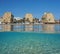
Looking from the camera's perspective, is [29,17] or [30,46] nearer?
[30,46]

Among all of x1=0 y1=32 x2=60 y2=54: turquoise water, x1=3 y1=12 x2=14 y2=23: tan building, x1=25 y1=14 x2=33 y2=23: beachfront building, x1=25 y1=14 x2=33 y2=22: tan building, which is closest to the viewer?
x1=0 y1=32 x2=60 y2=54: turquoise water

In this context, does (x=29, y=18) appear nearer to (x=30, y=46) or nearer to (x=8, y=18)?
(x=8, y=18)

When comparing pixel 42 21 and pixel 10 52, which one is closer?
pixel 10 52

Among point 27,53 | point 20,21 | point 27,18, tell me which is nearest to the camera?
point 27,53

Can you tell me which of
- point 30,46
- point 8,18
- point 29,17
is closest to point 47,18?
point 29,17

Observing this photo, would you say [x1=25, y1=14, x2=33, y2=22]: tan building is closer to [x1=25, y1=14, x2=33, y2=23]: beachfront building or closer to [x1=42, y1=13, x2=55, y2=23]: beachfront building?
[x1=25, y1=14, x2=33, y2=23]: beachfront building

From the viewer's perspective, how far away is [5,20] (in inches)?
6870

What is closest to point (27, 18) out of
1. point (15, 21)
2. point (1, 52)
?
point (15, 21)

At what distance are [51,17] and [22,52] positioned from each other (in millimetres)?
172101

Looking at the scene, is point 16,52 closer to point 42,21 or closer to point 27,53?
point 27,53

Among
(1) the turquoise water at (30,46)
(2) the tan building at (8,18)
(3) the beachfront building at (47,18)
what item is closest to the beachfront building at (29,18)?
(3) the beachfront building at (47,18)

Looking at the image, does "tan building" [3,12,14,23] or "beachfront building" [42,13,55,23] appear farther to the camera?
"beachfront building" [42,13,55,23]

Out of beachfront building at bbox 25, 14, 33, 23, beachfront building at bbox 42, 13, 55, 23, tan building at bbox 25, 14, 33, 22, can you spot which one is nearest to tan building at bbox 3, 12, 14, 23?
beachfront building at bbox 25, 14, 33, 23

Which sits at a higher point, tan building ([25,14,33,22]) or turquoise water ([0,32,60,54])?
tan building ([25,14,33,22])
